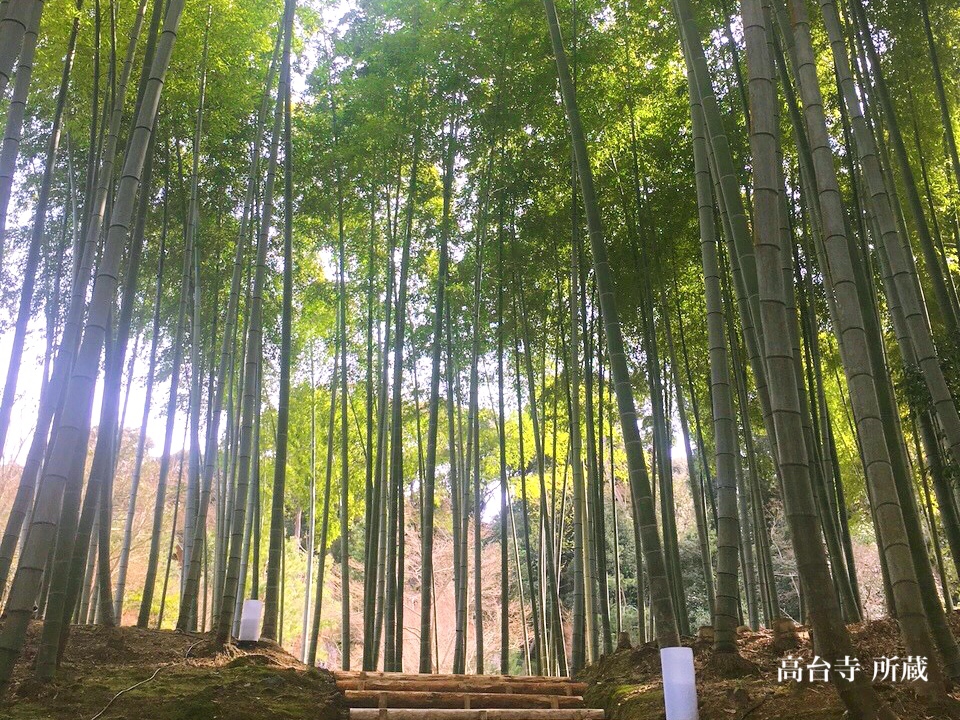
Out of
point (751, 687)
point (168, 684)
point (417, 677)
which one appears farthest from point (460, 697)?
point (751, 687)

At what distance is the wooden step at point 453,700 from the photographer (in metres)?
3.73

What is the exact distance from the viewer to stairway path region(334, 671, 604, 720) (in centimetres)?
353

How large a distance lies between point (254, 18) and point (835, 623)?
5.76 meters

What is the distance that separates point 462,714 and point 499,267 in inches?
156

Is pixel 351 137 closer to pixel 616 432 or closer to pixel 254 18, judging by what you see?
pixel 254 18

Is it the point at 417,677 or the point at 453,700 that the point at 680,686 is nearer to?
the point at 453,700

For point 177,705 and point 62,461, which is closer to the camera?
point 62,461

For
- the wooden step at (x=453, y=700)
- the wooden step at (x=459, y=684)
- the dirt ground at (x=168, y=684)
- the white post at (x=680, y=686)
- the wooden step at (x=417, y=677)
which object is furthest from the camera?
the wooden step at (x=417, y=677)

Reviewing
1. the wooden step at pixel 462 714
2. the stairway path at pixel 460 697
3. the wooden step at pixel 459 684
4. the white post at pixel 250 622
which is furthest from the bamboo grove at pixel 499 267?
the wooden step at pixel 462 714

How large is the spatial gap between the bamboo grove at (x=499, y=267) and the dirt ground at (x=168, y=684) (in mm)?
238

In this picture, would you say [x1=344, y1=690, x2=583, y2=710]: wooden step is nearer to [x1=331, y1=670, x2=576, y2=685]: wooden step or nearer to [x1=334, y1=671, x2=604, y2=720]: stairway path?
[x1=334, y1=671, x2=604, y2=720]: stairway path

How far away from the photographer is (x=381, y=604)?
644cm

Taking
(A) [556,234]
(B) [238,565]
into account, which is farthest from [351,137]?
(B) [238,565]

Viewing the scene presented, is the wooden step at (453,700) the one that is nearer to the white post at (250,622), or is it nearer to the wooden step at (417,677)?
the wooden step at (417,677)
